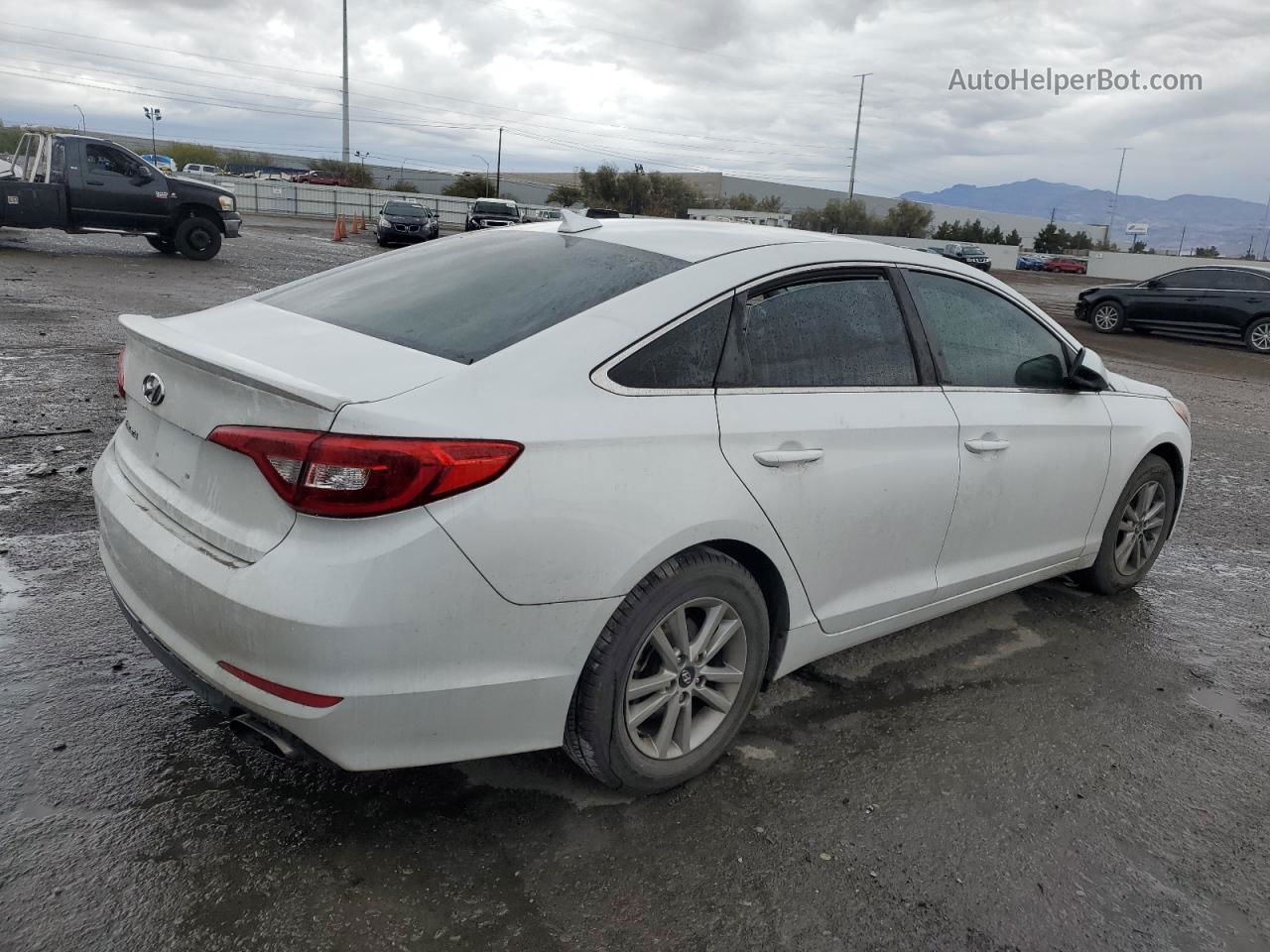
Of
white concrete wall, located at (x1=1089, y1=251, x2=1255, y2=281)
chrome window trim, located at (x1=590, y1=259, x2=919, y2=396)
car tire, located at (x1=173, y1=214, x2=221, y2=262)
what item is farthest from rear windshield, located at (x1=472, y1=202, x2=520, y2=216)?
white concrete wall, located at (x1=1089, y1=251, x2=1255, y2=281)

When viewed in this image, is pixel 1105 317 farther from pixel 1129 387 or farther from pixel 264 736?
pixel 264 736

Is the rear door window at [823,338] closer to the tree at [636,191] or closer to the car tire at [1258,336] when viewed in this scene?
the car tire at [1258,336]

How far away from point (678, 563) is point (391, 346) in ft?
3.23

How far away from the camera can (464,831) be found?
2592mm

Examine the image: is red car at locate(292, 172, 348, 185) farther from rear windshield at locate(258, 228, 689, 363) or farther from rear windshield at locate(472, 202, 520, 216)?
rear windshield at locate(258, 228, 689, 363)

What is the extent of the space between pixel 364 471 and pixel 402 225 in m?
27.8

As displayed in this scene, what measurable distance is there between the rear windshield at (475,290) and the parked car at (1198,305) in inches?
736

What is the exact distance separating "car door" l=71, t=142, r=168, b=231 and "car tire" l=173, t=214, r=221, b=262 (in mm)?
566

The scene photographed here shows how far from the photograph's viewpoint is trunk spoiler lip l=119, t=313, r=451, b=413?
220 centimetres

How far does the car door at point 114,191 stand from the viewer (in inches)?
665

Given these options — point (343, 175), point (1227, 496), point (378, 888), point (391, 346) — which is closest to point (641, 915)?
point (378, 888)

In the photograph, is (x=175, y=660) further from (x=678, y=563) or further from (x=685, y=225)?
(x=685, y=225)

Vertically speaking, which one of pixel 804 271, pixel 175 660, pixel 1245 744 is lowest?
pixel 1245 744

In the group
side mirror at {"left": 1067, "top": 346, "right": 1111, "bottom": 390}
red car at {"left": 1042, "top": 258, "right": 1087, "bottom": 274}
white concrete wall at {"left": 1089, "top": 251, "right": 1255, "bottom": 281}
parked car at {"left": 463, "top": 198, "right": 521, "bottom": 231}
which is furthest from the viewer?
white concrete wall at {"left": 1089, "top": 251, "right": 1255, "bottom": 281}
